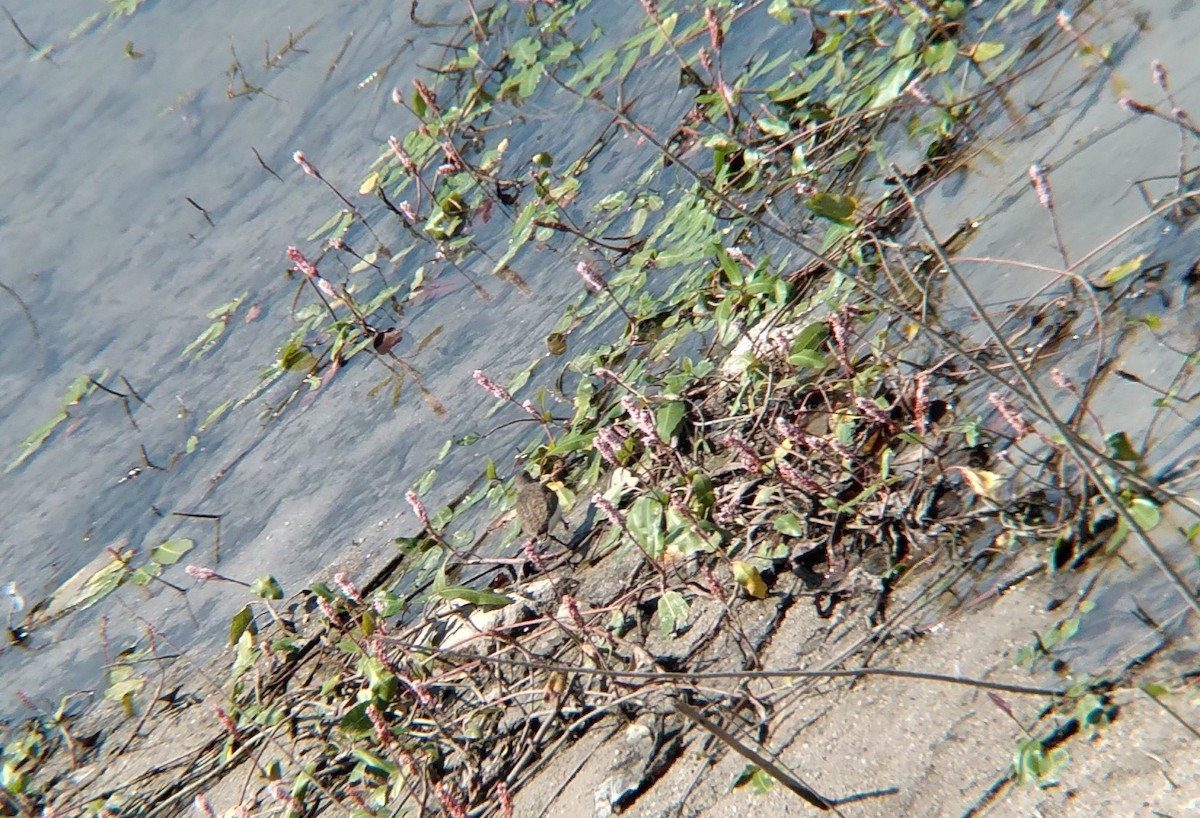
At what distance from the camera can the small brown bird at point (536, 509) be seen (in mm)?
2133

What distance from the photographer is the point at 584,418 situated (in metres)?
2.22

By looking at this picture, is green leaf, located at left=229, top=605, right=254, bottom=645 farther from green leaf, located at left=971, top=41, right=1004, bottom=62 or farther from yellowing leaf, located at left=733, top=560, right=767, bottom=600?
green leaf, located at left=971, top=41, right=1004, bottom=62

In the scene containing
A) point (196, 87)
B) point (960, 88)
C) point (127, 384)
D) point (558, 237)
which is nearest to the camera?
point (960, 88)

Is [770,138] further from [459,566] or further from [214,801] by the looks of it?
[214,801]

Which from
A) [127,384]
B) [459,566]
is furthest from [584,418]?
[127,384]

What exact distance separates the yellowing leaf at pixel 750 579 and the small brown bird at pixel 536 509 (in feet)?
1.69

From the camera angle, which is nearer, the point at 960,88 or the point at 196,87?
the point at 960,88

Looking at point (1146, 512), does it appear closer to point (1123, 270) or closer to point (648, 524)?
point (1123, 270)

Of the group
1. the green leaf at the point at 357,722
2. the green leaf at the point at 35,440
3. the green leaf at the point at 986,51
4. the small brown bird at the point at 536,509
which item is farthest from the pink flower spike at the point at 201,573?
the green leaf at the point at 986,51

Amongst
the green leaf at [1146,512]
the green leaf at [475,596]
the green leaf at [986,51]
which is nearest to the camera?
the green leaf at [1146,512]

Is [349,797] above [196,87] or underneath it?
underneath

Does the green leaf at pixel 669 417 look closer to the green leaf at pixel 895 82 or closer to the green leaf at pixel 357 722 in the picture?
the green leaf at pixel 357 722

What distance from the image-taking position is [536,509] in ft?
7.04

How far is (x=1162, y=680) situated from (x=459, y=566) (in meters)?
1.32
